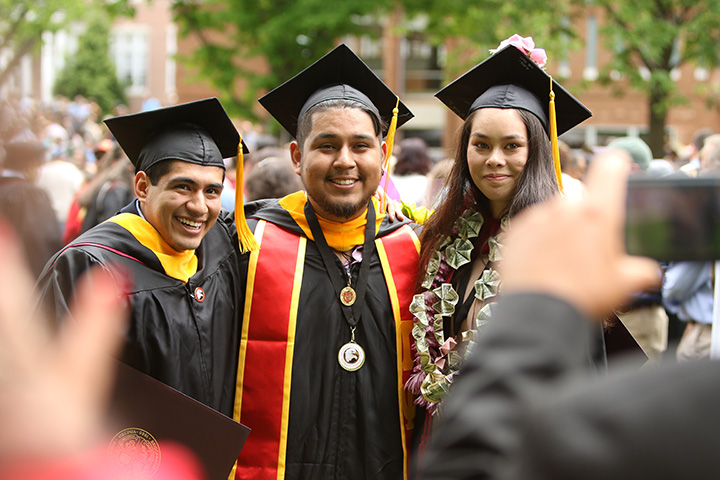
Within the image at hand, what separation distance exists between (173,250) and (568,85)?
14.3 m

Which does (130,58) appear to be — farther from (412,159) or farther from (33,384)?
(33,384)

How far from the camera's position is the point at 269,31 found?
14383 millimetres

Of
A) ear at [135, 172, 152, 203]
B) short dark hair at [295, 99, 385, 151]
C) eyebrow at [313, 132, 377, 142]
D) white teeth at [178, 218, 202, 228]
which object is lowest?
white teeth at [178, 218, 202, 228]

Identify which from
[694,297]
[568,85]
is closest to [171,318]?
[694,297]

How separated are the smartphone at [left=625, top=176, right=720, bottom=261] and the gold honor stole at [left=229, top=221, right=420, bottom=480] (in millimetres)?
2016

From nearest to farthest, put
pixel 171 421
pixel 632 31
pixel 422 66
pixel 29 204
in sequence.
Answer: pixel 171 421
pixel 29 204
pixel 632 31
pixel 422 66

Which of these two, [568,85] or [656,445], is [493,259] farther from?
[568,85]

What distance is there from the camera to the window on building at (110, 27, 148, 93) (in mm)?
34719

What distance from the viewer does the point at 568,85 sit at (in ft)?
51.0

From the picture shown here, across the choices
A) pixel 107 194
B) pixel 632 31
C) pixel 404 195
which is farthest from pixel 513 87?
pixel 632 31

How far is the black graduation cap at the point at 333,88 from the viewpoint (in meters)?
3.04

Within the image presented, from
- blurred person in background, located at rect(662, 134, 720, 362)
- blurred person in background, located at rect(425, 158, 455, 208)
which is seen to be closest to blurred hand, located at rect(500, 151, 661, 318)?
blurred person in background, located at rect(425, 158, 455, 208)

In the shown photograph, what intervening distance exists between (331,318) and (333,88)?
1.00m

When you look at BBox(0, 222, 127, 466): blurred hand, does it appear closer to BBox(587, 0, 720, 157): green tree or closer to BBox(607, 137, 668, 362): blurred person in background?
BBox(607, 137, 668, 362): blurred person in background
